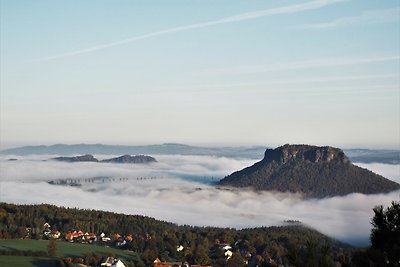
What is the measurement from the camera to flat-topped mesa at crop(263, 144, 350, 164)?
156m

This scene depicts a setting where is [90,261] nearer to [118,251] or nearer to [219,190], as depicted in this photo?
[118,251]

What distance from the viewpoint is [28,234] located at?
7856 cm

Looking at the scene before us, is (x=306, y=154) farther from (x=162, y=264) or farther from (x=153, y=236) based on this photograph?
(x=162, y=264)

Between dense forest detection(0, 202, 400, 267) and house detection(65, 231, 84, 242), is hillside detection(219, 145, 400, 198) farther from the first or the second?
house detection(65, 231, 84, 242)

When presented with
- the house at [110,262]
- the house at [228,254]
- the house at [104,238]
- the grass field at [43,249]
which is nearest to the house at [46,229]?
the house at [104,238]

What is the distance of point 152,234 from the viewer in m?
82.3

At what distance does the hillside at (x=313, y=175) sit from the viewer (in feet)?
497

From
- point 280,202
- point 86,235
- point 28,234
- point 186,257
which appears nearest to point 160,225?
point 86,235

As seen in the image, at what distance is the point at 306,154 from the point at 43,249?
106 m

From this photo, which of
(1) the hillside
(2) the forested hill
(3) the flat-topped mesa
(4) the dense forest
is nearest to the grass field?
(4) the dense forest

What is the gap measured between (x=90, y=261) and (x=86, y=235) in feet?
75.8

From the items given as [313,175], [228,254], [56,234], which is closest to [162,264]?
[228,254]

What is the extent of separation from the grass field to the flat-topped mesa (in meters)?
96.1

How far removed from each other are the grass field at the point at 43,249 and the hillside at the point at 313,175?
307 ft
